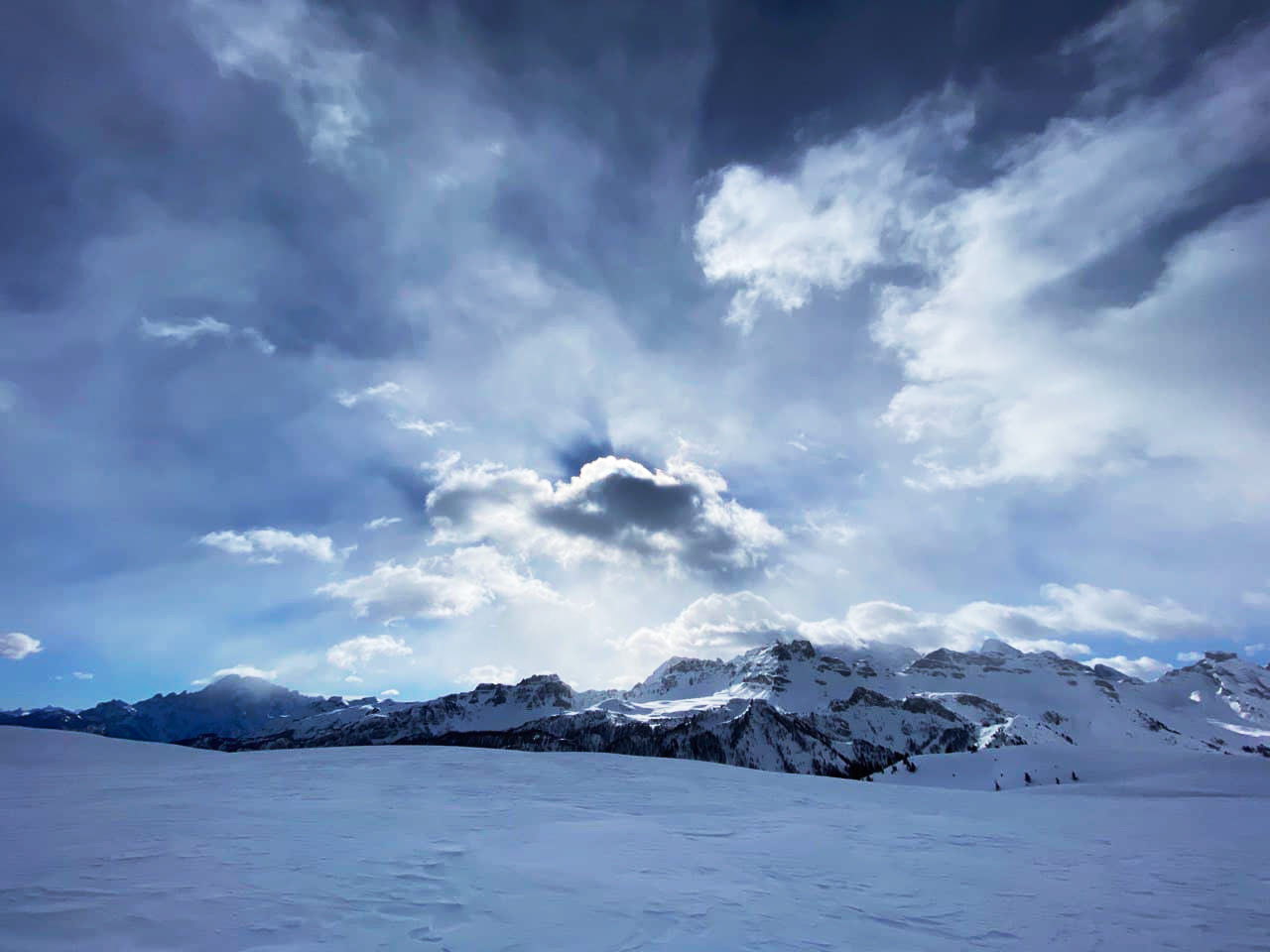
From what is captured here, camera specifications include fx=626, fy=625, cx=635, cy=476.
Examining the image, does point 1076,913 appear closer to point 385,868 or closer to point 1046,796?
point 385,868

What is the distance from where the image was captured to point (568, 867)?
977 centimetres

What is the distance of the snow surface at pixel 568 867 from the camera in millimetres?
7051

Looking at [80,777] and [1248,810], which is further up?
[80,777]

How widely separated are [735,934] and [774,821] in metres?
8.69

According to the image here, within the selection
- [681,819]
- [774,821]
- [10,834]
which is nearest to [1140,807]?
[774,821]

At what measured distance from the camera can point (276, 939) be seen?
640cm

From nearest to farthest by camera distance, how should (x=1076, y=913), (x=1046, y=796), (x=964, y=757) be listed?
(x=1076, y=913), (x=1046, y=796), (x=964, y=757)

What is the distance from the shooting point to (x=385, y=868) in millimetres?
9086

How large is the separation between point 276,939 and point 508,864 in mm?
3911

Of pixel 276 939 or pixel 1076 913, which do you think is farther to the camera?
pixel 1076 913

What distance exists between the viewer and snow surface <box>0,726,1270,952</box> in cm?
705

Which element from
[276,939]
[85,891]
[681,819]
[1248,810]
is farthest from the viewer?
[1248,810]

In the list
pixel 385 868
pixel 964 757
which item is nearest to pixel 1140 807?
pixel 385 868

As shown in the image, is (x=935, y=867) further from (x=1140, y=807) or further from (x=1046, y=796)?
(x=1046, y=796)
